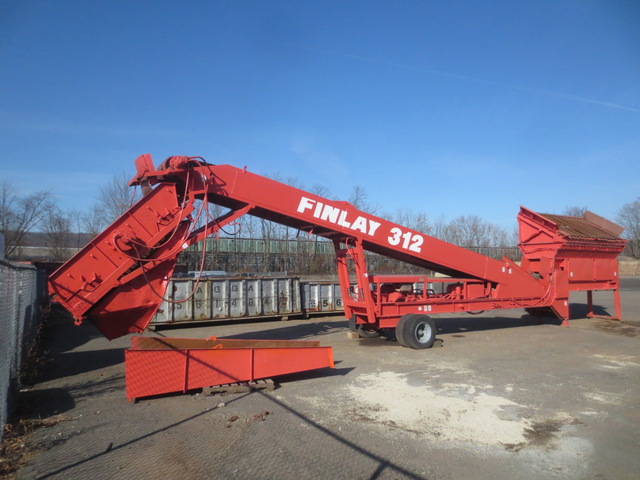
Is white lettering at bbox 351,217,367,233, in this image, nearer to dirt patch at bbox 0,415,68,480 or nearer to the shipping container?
dirt patch at bbox 0,415,68,480

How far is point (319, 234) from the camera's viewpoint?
9805 millimetres

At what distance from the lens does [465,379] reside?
24.6 ft

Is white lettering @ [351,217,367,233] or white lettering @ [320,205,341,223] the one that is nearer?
white lettering @ [320,205,341,223]

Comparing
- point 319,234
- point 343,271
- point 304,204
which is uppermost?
point 304,204

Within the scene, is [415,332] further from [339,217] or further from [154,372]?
[154,372]

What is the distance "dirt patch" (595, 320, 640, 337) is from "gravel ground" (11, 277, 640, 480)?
3381 mm

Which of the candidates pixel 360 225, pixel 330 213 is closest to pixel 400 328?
pixel 360 225

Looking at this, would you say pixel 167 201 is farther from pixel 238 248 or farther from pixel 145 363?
pixel 238 248

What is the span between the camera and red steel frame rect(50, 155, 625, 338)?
7.02 m

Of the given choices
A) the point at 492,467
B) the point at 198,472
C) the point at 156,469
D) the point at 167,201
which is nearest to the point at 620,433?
the point at 492,467

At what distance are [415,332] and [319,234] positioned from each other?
3.22 metres

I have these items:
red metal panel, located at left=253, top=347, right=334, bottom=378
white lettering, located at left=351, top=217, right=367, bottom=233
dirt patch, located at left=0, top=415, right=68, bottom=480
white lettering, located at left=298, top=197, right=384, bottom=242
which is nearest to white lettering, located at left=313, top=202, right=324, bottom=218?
white lettering, located at left=298, top=197, right=384, bottom=242

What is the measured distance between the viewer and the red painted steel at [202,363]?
20.1 ft

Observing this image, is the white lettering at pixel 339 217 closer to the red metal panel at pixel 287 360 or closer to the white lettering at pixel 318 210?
the white lettering at pixel 318 210
